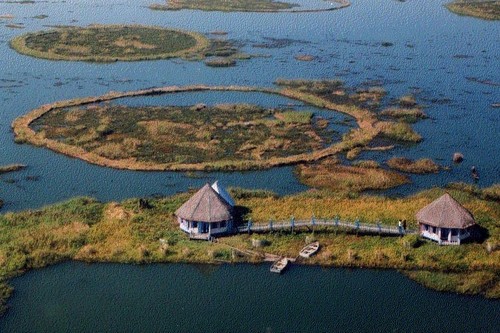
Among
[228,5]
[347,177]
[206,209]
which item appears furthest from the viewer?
[228,5]

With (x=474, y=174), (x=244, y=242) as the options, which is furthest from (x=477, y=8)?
(x=244, y=242)

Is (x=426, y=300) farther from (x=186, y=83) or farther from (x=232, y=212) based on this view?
(x=186, y=83)

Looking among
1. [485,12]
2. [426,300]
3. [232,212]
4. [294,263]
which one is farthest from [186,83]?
[485,12]

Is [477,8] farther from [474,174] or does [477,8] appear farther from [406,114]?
[474,174]

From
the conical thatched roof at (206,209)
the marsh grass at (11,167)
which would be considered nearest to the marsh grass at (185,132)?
the marsh grass at (11,167)

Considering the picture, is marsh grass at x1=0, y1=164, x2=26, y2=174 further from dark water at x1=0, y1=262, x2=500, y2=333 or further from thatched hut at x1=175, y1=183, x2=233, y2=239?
thatched hut at x1=175, y1=183, x2=233, y2=239

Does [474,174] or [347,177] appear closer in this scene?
[347,177]

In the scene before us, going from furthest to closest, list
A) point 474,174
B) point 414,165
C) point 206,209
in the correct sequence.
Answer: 1. point 414,165
2. point 474,174
3. point 206,209
